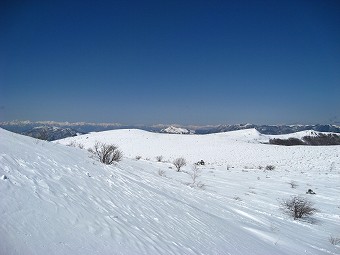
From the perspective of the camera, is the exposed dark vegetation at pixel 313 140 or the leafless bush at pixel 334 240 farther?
the exposed dark vegetation at pixel 313 140

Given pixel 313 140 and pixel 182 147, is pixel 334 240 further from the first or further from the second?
pixel 313 140

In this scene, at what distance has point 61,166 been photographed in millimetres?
7379

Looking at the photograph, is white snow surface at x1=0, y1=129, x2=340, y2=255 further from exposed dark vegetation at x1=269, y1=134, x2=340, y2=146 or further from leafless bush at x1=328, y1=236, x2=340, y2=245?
exposed dark vegetation at x1=269, y1=134, x2=340, y2=146

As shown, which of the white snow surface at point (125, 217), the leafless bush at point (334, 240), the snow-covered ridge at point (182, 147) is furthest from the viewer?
the snow-covered ridge at point (182, 147)

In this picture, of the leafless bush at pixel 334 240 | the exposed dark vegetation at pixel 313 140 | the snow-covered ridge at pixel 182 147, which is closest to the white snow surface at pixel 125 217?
the leafless bush at pixel 334 240

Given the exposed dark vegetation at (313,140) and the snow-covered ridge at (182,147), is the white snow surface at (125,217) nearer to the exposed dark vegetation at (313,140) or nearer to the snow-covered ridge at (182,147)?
the snow-covered ridge at (182,147)

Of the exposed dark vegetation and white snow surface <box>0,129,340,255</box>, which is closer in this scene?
white snow surface <box>0,129,340,255</box>

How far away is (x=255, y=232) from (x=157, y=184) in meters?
4.43

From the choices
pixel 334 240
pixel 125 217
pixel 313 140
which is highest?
pixel 125 217

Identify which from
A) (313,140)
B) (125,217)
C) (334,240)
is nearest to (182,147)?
(334,240)

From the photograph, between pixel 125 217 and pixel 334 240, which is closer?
pixel 125 217

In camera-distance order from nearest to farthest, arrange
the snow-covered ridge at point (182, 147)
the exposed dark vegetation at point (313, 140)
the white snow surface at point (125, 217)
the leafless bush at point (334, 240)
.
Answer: the white snow surface at point (125, 217)
the leafless bush at point (334, 240)
the snow-covered ridge at point (182, 147)
the exposed dark vegetation at point (313, 140)

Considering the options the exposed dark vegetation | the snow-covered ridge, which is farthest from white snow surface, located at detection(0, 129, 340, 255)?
the exposed dark vegetation

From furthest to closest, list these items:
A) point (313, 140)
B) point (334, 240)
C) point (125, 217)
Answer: point (313, 140) → point (334, 240) → point (125, 217)
